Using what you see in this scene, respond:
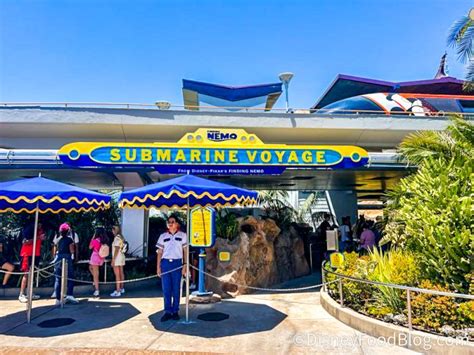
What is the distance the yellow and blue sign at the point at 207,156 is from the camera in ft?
30.9

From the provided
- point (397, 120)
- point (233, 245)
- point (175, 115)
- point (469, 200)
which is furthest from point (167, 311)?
point (397, 120)

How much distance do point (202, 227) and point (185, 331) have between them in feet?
8.84

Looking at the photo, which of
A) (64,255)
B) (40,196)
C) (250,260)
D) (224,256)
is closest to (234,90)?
(250,260)

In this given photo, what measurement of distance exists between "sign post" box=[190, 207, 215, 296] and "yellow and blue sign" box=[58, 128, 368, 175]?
6.02 feet

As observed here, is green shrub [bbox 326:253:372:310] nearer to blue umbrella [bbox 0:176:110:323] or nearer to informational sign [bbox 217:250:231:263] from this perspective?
informational sign [bbox 217:250:231:263]

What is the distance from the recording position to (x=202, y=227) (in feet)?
26.7

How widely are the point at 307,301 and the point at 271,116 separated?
6.97 m

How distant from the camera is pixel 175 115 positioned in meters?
12.5

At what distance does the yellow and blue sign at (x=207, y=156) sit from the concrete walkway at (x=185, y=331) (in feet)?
11.8

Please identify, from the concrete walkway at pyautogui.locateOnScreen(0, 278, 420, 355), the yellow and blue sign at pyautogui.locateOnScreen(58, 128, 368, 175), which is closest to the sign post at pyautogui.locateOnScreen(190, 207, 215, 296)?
the concrete walkway at pyautogui.locateOnScreen(0, 278, 420, 355)

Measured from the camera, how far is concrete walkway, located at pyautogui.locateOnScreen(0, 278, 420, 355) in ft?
16.8

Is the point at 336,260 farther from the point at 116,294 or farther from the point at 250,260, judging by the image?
the point at 116,294

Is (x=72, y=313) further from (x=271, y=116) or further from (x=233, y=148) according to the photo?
(x=271, y=116)

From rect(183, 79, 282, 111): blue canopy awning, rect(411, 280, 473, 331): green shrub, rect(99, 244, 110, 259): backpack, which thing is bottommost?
rect(411, 280, 473, 331): green shrub
